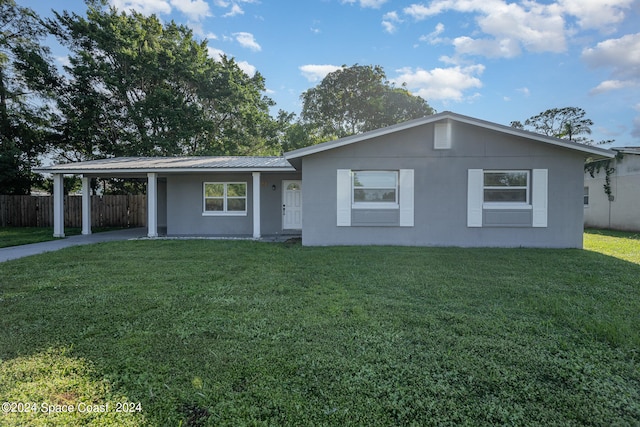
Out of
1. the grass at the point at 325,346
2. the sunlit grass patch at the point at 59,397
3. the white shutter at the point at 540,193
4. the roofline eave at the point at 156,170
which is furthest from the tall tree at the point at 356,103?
the sunlit grass patch at the point at 59,397

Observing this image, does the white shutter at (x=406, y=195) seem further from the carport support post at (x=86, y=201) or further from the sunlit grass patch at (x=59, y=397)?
the carport support post at (x=86, y=201)

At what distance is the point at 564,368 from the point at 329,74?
102 ft

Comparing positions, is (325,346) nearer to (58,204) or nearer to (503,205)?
(503,205)

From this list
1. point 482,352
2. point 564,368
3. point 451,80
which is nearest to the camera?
point 564,368

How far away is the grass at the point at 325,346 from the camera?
2164mm

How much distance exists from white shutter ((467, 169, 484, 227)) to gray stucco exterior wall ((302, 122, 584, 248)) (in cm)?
13

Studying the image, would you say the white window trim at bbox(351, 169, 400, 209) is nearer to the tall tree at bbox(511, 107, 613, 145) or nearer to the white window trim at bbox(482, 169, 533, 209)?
the white window trim at bbox(482, 169, 533, 209)

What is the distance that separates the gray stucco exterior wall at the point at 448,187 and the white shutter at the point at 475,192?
0.42 ft

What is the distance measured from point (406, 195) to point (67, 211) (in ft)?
55.8

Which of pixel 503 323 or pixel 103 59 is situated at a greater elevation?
pixel 103 59

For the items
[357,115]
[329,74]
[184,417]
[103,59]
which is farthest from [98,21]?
[184,417]

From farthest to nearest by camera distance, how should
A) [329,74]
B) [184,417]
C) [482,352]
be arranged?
[329,74] → [482,352] → [184,417]

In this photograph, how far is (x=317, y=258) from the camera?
24.4 feet

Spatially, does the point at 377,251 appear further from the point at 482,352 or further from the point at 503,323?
the point at 482,352
